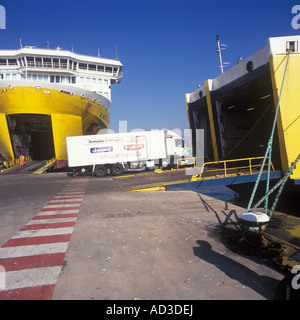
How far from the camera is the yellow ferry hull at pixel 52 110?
2217 centimetres

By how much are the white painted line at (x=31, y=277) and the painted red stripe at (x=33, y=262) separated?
0.46 feet

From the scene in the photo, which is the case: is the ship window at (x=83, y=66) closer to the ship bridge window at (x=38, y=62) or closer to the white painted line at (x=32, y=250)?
the ship bridge window at (x=38, y=62)

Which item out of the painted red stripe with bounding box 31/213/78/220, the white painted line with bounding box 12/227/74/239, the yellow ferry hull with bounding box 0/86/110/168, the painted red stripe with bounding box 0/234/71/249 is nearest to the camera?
the painted red stripe with bounding box 0/234/71/249

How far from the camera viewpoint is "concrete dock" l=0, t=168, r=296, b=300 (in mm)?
3191

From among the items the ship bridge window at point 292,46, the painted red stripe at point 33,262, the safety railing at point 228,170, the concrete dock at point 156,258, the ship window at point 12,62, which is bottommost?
the concrete dock at point 156,258

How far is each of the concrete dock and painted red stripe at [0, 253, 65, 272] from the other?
158mm

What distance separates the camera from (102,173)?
68.5 feet

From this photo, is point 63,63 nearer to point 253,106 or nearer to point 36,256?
point 253,106

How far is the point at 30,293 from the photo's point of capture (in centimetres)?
312

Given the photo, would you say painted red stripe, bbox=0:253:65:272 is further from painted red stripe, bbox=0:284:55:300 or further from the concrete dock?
painted red stripe, bbox=0:284:55:300

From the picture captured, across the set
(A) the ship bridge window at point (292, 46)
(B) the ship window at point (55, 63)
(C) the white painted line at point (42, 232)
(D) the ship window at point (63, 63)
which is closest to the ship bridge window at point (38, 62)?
(B) the ship window at point (55, 63)

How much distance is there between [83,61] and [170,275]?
115ft

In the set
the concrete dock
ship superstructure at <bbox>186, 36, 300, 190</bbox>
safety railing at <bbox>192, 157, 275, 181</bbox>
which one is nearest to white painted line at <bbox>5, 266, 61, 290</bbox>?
the concrete dock
